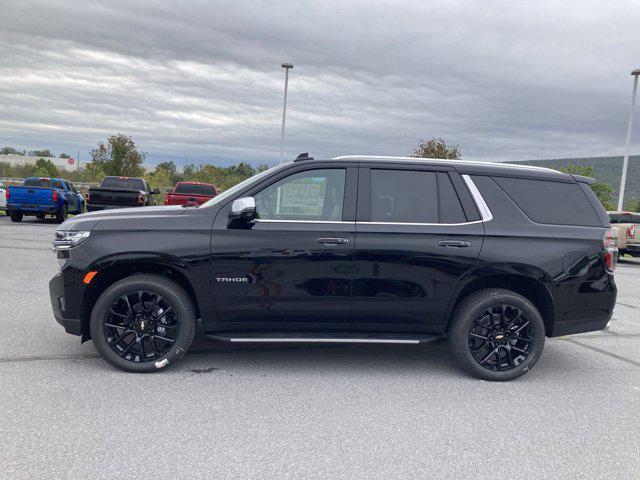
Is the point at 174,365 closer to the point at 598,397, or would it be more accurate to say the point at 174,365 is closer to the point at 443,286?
the point at 443,286

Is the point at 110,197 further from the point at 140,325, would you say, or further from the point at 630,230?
the point at 630,230

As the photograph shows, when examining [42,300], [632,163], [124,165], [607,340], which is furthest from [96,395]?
[632,163]

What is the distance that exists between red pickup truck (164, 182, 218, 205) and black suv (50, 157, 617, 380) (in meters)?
13.7

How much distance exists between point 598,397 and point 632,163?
139 m

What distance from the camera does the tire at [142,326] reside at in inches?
180

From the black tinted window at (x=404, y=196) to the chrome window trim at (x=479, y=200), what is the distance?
310 mm

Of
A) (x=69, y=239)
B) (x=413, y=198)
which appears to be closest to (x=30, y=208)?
(x=69, y=239)

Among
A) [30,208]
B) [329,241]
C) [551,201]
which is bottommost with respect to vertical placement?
[30,208]

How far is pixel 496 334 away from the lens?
16.0 ft

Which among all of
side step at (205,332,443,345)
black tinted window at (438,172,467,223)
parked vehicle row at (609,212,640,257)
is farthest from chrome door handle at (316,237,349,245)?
parked vehicle row at (609,212,640,257)

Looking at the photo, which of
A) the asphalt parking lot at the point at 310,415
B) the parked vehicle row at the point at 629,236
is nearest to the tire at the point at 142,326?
the asphalt parking lot at the point at 310,415

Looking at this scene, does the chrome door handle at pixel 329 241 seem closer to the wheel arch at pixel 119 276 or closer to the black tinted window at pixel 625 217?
the wheel arch at pixel 119 276

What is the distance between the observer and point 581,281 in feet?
16.1

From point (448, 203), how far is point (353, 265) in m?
1.02
